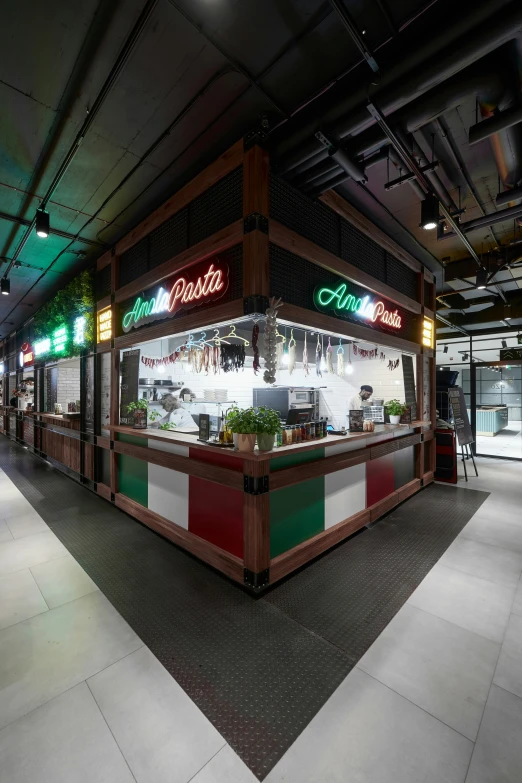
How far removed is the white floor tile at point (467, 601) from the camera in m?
2.55

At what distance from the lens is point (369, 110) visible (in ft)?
7.74

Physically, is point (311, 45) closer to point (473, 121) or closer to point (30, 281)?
point (473, 121)

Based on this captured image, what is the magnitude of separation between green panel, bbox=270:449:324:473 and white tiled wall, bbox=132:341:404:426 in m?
3.70

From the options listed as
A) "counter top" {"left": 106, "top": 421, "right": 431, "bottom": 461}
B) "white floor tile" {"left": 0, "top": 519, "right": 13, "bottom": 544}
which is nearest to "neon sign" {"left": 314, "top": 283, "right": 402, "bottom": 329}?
"counter top" {"left": 106, "top": 421, "right": 431, "bottom": 461}

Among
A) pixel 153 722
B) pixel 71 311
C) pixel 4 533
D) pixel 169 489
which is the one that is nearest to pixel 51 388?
pixel 71 311

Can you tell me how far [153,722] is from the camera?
177cm

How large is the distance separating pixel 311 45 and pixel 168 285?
2518 millimetres

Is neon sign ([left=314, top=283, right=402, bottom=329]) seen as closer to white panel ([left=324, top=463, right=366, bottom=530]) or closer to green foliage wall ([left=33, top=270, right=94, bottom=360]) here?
white panel ([left=324, top=463, right=366, bottom=530])

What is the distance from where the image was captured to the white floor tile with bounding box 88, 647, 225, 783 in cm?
155

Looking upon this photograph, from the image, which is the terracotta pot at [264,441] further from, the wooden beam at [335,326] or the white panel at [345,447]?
the wooden beam at [335,326]

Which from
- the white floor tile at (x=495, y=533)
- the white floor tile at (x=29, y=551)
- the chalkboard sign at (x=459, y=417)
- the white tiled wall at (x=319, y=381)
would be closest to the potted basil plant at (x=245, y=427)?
the white floor tile at (x=29, y=551)

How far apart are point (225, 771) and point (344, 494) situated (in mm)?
2806

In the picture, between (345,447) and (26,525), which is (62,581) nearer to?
(26,525)

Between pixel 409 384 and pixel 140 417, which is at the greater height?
pixel 409 384
